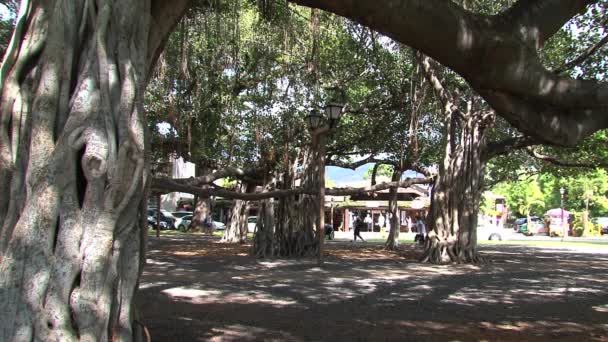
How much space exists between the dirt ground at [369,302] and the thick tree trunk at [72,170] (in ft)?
6.94

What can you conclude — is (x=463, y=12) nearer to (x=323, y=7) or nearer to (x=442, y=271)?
(x=323, y=7)

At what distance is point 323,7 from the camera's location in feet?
15.0

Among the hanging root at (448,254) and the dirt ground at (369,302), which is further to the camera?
the hanging root at (448,254)

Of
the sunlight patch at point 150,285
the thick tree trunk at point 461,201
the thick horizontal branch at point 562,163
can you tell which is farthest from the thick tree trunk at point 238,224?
the sunlight patch at point 150,285

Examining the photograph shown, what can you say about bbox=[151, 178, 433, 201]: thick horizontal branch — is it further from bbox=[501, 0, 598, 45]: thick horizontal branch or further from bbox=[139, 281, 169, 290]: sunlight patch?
bbox=[501, 0, 598, 45]: thick horizontal branch

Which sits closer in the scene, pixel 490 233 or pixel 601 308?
pixel 601 308

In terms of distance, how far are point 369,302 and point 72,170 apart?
5.61m

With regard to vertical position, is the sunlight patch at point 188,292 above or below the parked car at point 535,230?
below

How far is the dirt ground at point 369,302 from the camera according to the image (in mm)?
6164

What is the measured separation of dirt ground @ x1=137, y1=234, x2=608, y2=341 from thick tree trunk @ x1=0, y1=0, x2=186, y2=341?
212cm

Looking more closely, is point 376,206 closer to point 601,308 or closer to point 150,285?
point 150,285

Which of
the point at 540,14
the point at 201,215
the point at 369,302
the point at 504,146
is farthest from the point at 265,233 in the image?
the point at 201,215

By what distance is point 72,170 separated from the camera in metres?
3.65

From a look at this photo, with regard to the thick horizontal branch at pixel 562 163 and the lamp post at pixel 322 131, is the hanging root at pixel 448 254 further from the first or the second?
the thick horizontal branch at pixel 562 163
